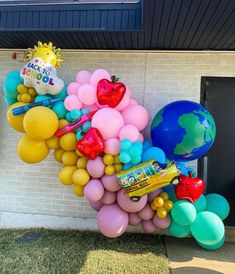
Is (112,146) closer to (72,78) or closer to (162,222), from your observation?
(162,222)

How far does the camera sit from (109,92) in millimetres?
3439

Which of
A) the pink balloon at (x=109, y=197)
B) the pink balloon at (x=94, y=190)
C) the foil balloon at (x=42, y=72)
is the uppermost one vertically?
the foil balloon at (x=42, y=72)

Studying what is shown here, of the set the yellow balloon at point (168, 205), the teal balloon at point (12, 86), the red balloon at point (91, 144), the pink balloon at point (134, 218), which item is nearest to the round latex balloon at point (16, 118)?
the teal balloon at point (12, 86)

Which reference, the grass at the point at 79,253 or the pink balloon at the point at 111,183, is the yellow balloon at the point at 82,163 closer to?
the pink balloon at the point at 111,183

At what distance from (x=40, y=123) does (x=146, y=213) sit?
156 centimetres

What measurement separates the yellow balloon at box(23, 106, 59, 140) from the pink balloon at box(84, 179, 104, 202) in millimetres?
712

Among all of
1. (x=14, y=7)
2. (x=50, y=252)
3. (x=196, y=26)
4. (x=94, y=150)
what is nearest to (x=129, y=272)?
(x=50, y=252)

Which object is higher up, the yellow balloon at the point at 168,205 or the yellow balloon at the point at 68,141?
the yellow balloon at the point at 68,141

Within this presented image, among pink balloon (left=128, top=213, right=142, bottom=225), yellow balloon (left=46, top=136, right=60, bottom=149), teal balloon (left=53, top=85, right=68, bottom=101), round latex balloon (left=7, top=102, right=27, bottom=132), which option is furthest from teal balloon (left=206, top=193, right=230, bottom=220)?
round latex balloon (left=7, top=102, right=27, bottom=132)

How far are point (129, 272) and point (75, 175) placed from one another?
46.5 inches

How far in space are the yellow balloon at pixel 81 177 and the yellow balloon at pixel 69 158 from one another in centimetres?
17

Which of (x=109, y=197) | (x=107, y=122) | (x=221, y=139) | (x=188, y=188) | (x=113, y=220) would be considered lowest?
(x=113, y=220)

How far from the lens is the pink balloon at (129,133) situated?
135 inches

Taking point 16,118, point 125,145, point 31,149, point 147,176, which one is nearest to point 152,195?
point 147,176
